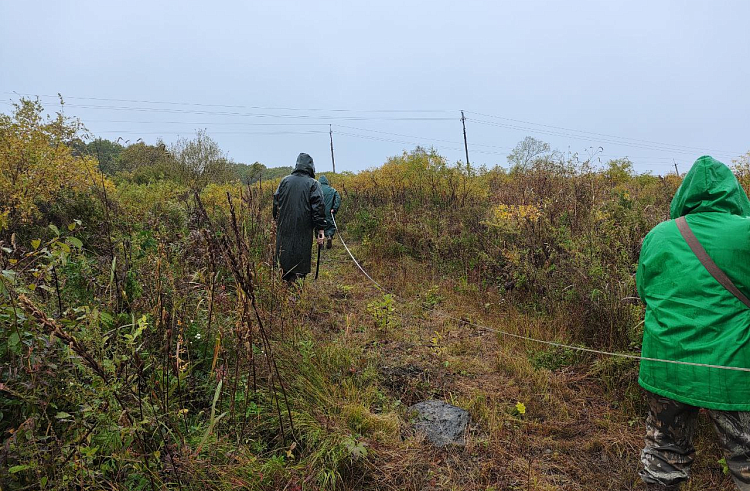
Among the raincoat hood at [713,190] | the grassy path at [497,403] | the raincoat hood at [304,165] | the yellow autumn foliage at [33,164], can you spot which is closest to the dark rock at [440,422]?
the grassy path at [497,403]

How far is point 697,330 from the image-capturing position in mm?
1791

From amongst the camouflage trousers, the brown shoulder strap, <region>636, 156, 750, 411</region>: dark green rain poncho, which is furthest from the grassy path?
the brown shoulder strap

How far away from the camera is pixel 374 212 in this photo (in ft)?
30.7

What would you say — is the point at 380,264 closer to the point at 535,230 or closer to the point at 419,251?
the point at 419,251

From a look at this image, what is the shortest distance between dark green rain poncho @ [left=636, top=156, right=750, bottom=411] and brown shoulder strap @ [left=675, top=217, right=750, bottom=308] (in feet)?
0.06

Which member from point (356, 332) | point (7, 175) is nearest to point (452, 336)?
point (356, 332)

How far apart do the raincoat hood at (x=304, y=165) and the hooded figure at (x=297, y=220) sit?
12 centimetres

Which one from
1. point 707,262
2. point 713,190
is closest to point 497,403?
point 707,262

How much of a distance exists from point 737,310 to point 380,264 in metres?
5.47

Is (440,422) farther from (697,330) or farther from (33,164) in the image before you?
(33,164)

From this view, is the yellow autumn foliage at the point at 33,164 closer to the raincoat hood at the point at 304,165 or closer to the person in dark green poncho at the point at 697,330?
the raincoat hood at the point at 304,165

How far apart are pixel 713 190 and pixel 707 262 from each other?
0.36 meters

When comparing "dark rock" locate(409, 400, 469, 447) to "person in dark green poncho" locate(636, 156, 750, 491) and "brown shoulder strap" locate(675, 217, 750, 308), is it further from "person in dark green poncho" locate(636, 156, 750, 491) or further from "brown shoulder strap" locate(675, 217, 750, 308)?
"brown shoulder strap" locate(675, 217, 750, 308)

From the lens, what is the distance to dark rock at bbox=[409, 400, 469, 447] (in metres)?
2.50
